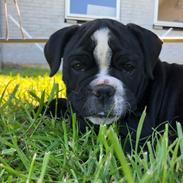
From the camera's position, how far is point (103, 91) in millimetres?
2197

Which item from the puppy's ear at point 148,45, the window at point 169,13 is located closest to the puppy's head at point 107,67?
the puppy's ear at point 148,45

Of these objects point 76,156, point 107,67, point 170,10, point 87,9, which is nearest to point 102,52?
point 107,67

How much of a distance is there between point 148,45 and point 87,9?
787 centimetres

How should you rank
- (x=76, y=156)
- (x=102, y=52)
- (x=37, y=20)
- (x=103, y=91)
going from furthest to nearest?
(x=37, y=20) → (x=102, y=52) → (x=103, y=91) → (x=76, y=156)

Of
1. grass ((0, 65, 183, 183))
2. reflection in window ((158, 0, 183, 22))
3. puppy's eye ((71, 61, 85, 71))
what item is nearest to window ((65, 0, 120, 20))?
reflection in window ((158, 0, 183, 22))

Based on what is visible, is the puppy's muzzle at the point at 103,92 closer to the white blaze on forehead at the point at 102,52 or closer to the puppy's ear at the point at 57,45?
the white blaze on forehead at the point at 102,52

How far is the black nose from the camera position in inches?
86.4

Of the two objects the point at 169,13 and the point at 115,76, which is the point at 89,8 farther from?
the point at 115,76

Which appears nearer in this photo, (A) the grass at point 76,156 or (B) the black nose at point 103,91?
(A) the grass at point 76,156

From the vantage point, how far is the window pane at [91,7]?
→ 33.2ft

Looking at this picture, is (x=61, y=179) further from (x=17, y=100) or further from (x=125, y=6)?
(x=125, y=6)

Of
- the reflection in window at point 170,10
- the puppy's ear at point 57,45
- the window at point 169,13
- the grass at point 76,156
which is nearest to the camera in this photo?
the grass at point 76,156

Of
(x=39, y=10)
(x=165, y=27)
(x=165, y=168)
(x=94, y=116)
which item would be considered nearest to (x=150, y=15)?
(x=165, y=27)

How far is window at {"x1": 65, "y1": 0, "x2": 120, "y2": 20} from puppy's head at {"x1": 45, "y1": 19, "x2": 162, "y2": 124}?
25.1 feet
